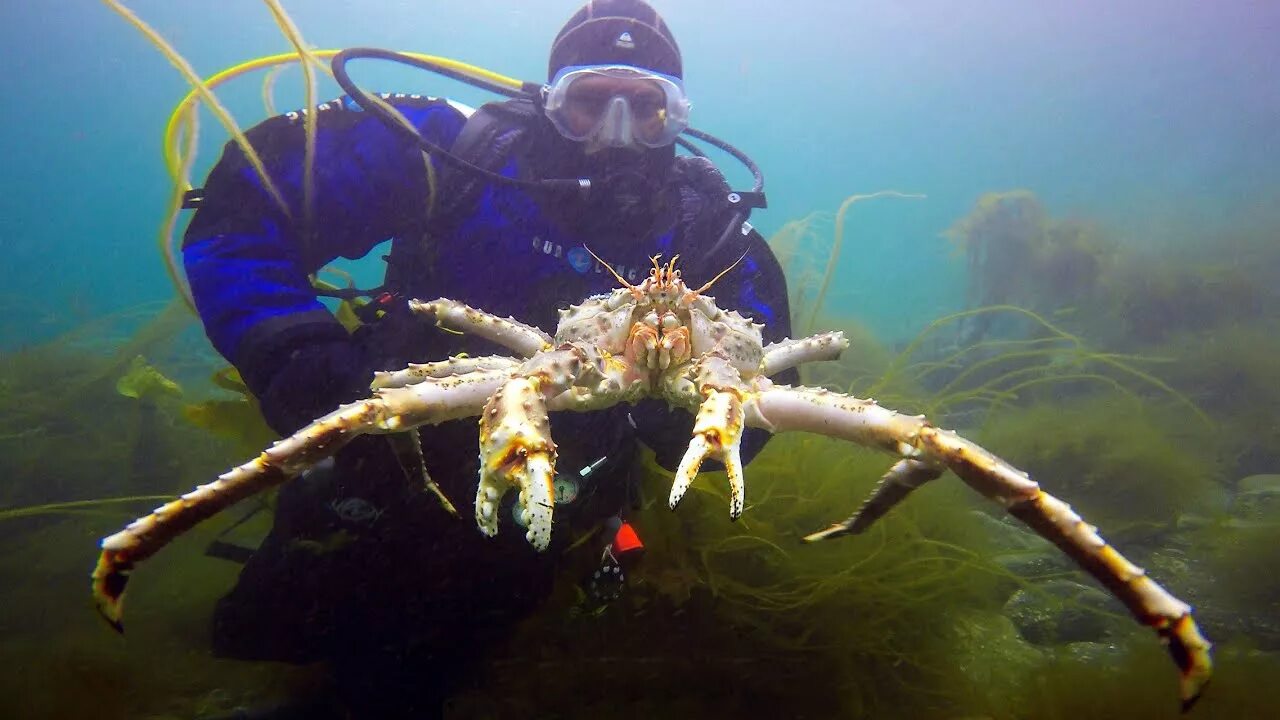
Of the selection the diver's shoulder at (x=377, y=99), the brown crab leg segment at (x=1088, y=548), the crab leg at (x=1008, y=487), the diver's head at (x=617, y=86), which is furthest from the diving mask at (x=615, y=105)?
the brown crab leg segment at (x=1088, y=548)

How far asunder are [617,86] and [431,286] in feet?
4.72

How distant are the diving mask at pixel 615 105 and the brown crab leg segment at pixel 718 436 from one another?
191 centimetres

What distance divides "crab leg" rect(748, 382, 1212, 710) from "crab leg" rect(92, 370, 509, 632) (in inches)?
35.4

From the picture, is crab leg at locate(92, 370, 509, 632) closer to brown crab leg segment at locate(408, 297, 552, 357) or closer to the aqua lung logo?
brown crab leg segment at locate(408, 297, 552, 357)

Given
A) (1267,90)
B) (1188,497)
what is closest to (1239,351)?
(1188,497)

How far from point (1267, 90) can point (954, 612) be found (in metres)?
79.2

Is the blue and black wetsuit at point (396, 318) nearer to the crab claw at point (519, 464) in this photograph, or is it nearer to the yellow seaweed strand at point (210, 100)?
the yellow seaweed strand at point (210, 100)

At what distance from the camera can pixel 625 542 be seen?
8.72 feet

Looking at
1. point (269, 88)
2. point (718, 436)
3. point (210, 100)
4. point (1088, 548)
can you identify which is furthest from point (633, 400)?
point (269, 88)

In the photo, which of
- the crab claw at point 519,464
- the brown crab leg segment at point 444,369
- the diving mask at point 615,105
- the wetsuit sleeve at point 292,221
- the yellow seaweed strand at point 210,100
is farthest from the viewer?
the diving mask at point 615,105

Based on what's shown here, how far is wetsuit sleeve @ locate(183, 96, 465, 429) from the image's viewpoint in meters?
2.36

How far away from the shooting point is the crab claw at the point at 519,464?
1.23 m

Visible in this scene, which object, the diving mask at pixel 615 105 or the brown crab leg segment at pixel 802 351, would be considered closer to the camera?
the brown crab leg segment at pixel 802 351

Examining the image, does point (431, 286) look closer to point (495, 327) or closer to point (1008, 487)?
point (495, 327)
